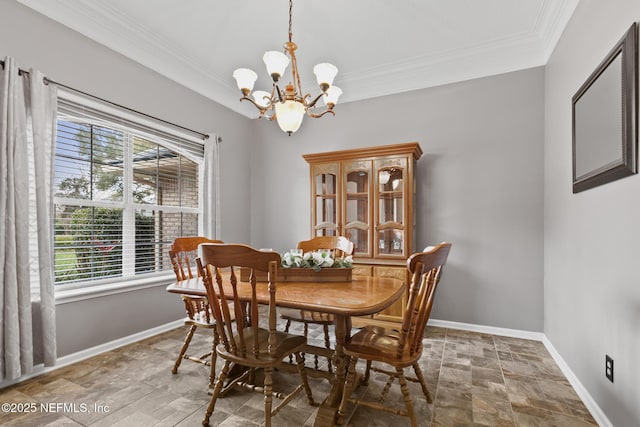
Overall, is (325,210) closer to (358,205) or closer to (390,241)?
(358,205)

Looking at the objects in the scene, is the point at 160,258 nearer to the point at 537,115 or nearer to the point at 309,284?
the point at 309,284

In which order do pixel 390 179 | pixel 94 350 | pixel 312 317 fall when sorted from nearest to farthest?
1. pixel 312 317
2. pixel 94 350
3. pixel 390 179

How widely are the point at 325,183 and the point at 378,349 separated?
2.25 meters

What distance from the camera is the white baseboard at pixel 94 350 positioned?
222cm

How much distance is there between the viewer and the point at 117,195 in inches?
115

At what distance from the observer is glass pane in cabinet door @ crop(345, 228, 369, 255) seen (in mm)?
3357

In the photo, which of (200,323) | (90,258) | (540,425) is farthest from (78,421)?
(540,425)

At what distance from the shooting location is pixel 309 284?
6.33 feet

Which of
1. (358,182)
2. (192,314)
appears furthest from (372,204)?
(192,314)

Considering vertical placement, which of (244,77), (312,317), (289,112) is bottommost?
(312,317)

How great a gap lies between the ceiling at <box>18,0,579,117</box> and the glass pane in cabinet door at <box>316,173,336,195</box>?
1.17m

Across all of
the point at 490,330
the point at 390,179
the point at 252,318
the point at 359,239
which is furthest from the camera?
the point at 359,239

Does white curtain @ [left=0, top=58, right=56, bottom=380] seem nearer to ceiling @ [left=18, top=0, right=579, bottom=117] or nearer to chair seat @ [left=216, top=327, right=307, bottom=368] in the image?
ceiling @ [left=18, top=0, right=579, bottom=117]

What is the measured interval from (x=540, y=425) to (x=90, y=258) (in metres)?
3.41
